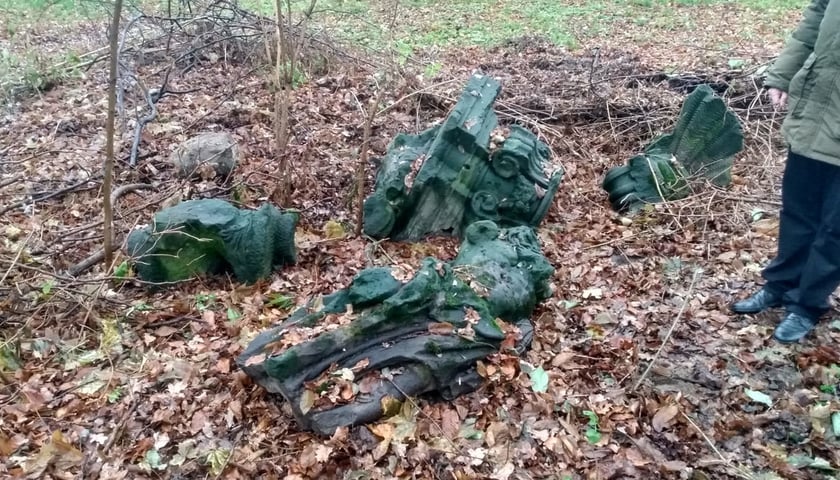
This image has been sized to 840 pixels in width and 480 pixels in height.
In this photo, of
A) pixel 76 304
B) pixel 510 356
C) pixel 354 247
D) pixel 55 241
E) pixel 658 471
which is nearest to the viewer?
pixel 658 471

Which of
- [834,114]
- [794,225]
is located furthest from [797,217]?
[834,114]

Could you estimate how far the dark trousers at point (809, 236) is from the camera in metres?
3.15

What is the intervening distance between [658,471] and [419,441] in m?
1.13

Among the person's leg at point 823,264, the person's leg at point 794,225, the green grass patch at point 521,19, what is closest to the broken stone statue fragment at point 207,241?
the person's leg at point 794,225

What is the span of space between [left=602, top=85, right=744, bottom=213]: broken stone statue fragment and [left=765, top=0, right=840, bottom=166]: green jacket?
Result: 86.2 inches

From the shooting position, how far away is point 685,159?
572cm

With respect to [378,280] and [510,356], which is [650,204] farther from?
[378,280]

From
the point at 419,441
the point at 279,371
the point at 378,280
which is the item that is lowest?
the point at 419,441

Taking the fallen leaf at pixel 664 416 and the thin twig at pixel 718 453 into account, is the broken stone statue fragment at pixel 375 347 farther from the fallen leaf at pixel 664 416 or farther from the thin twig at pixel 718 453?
the thin twig at pixel 718 453

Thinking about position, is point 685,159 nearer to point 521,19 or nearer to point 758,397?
point 758,397

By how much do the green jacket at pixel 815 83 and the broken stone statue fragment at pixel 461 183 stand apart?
6.66ft

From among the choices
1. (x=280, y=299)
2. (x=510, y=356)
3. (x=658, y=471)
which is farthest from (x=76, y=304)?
(x=658, y=471)

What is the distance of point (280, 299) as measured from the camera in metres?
4.12

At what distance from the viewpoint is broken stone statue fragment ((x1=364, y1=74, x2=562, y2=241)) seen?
4742 millimetres
